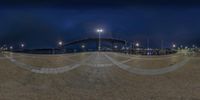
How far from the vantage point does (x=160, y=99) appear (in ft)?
37.4

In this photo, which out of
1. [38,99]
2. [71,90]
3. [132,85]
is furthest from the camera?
[132,85]

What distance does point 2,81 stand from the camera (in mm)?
15609

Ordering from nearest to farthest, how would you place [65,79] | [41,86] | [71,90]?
[71,90], [41,86], [65,79]

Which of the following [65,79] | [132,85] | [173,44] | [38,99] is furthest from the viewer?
[173,44]

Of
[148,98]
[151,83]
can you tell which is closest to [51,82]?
[151,83]

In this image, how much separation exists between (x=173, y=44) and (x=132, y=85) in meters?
129

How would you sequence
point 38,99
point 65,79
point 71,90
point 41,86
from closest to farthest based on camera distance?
point 38,99, point 71,90, point 41,86, point 65,79

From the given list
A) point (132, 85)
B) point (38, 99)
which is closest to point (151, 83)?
point (132, 85)

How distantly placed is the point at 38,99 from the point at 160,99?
449cm

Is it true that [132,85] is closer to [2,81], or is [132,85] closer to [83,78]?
[83,78]

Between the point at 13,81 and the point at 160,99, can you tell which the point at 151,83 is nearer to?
the point at 160,99

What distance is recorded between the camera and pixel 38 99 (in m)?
11.0

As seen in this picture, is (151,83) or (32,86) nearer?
(32,86)

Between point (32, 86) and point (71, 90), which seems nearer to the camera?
point (71, 90)
